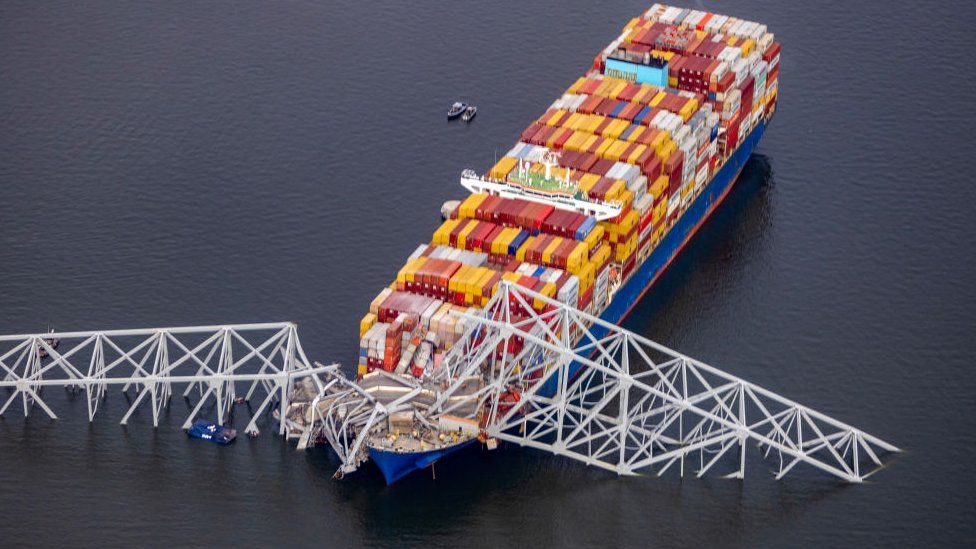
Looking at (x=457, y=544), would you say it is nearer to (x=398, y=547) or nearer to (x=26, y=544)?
(x=398, y=547)

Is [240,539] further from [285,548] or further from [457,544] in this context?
[457,544]

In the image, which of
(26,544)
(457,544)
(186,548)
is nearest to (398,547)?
(457,544)

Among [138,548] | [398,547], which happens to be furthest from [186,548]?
[398,547]

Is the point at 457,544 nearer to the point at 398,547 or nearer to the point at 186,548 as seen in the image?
the point at 398,547

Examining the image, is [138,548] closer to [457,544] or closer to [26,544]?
[26,544]

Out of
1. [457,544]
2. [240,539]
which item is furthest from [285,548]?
[457,544]
